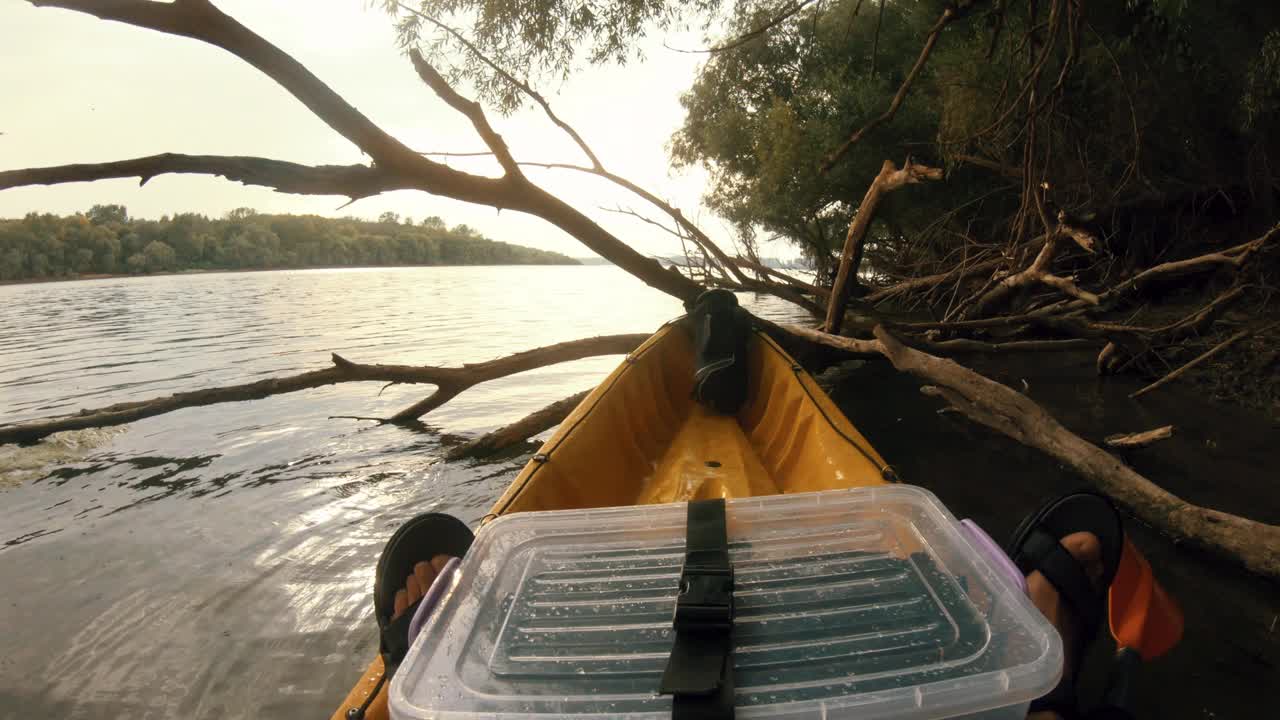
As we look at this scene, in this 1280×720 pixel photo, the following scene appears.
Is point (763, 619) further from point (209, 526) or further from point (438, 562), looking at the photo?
point (209, 526)

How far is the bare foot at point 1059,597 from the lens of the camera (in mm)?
1460

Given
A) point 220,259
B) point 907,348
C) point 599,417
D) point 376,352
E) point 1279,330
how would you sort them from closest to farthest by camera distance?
1. point 599,417
2. point 907,348
3. point 1279,330
4. point 376,352
5. point 220,259

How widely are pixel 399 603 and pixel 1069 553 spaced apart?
166 centimetres

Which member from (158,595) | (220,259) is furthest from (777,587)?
(220,259)

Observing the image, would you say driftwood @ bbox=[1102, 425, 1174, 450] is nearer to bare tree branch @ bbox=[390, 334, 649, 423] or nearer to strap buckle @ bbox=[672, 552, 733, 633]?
bare tree branch @ bbox=[390, 334, 649, 423]

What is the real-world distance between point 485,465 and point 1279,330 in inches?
255

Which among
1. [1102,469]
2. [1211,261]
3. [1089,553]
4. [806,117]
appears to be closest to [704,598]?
[1089,553]

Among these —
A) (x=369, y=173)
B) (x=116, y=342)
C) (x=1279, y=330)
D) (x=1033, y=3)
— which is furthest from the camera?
(x=116, y=342)

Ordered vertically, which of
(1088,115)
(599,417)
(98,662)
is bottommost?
(98,662)

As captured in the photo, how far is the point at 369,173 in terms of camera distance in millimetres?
3975

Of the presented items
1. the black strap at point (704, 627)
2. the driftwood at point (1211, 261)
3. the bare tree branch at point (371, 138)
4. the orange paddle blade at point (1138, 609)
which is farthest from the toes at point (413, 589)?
the driftwood at point (1211, 261)

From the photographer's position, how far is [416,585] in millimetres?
1655

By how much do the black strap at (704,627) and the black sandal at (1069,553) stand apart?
78cm

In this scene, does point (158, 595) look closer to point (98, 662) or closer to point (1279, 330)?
point (98, 662)
